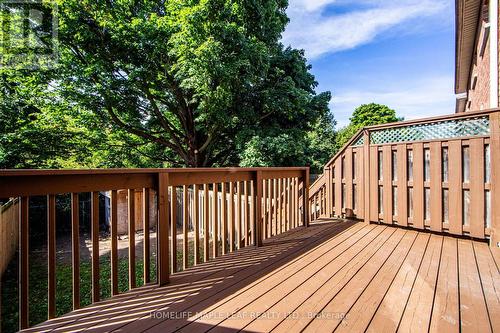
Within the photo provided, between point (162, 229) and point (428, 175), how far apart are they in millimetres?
3333

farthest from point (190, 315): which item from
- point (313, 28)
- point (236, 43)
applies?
point (313, 28)

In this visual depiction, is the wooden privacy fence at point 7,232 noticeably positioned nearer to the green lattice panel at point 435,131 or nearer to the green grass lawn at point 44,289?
the green grass lawn at point 44,289

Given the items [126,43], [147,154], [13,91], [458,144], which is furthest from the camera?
[147,154]

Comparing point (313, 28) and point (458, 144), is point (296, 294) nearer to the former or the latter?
point (458, 144)

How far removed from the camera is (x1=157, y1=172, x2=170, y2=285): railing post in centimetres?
194

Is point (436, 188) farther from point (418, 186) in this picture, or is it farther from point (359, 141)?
point (359, 141)

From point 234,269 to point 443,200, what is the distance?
9.14 ft

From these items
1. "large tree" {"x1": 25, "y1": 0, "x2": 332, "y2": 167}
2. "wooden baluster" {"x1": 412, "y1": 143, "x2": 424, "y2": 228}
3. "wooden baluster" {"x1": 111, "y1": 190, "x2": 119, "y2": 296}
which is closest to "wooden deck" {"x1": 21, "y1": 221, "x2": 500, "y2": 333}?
"wooden baluster" {"x1": 111, "y1": 190, "x2": 119, "y2": 296}

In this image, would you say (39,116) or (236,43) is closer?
(236,43)

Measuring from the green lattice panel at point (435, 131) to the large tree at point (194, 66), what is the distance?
351 centimetres

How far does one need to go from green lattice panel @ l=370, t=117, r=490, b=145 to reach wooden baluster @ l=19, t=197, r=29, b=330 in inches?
161

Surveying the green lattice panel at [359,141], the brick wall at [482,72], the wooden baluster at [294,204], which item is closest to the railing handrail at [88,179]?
the wooden baluster at [294,204]

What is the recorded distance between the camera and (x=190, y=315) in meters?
1.53

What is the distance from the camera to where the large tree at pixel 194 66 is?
6152 mm
